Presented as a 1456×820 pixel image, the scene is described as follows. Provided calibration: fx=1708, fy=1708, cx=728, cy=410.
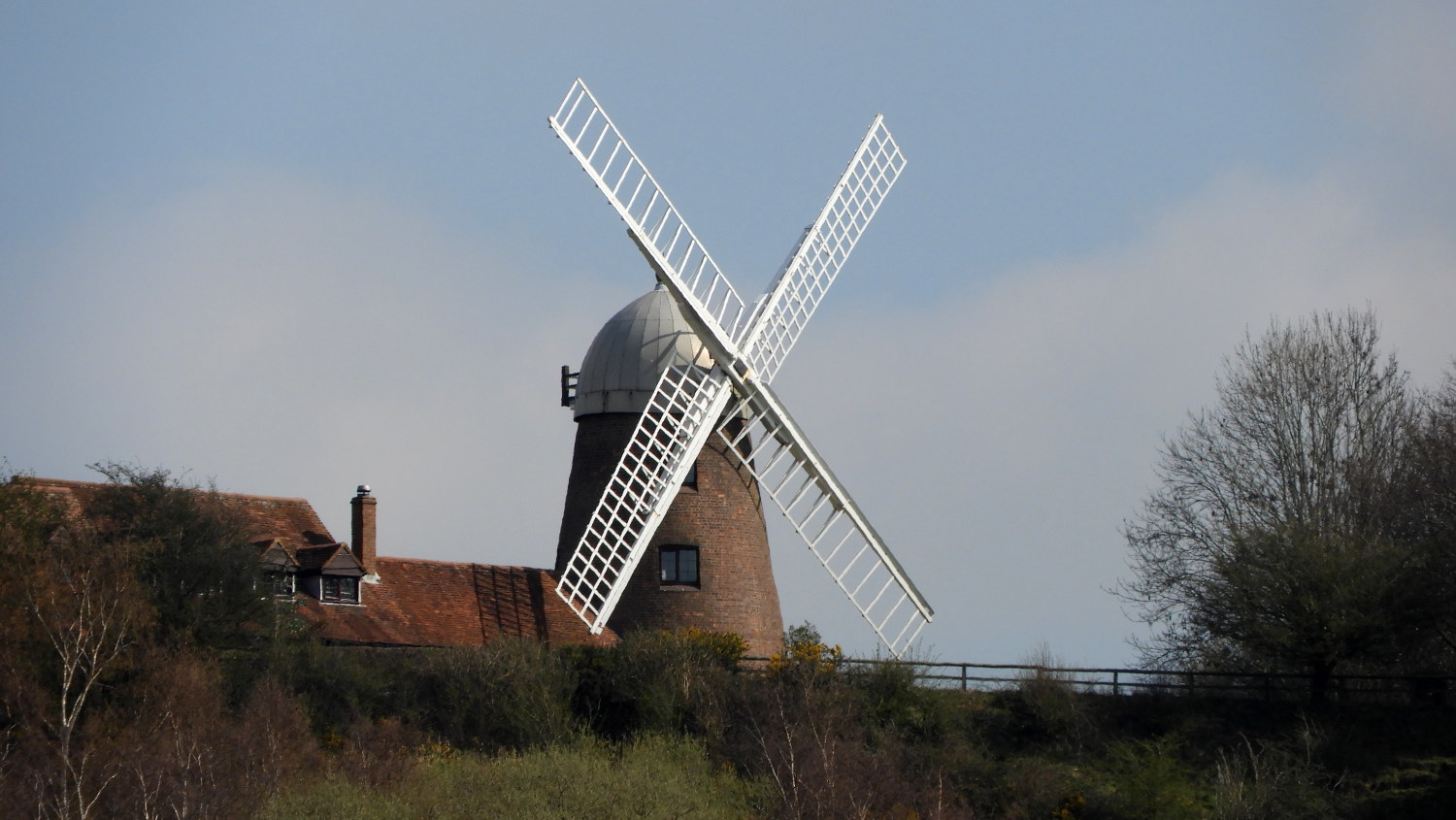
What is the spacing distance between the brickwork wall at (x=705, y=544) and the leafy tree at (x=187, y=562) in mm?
6516

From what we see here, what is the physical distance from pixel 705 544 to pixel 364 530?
21.5 feet

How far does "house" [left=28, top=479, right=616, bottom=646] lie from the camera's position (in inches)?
1222

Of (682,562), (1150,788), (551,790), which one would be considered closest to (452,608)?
(682,562)

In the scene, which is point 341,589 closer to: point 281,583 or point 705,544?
point 281,583

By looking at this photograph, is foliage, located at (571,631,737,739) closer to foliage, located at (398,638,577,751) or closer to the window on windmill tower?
foliage, located at (398,638,577,751)

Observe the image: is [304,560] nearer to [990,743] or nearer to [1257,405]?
[990,743]

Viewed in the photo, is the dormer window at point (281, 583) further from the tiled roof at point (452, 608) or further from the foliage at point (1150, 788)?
the foliage at point (1150, 788)

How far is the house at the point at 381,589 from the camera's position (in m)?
31.0

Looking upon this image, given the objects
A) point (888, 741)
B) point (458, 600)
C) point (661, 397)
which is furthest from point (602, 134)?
point (888, 741)

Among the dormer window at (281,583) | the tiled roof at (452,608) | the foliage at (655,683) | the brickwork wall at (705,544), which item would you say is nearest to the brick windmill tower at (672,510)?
the brickwork wall at (705,544)

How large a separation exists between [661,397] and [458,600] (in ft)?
18.8

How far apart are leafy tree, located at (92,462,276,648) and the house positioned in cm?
133

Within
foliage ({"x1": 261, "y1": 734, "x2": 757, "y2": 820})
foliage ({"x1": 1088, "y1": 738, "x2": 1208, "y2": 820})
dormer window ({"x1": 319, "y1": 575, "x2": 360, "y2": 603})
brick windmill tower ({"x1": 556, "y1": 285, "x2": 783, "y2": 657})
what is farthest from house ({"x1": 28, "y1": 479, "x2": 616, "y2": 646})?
foliage ({"x1": 1088, "y1": 738, "x2": 1208, "y2": 820})

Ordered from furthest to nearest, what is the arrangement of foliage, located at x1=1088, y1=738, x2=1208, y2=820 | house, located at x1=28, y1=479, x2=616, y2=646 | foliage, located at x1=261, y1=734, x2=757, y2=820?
house, located at x1=28, y1=479, x2=616, y2=646 → foliage, located at x1=1088, y1=738, x2=1208, y2=820 → foliage, located at x1=261, y1=734, x2=757, y2=820
